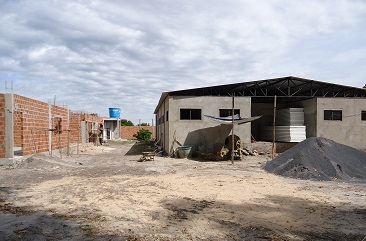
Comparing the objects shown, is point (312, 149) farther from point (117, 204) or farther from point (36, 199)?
point (36, 199)

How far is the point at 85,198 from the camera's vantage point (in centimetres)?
732

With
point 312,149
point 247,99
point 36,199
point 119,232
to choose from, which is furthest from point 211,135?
point 119,232

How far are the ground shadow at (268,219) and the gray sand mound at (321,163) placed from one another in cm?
400

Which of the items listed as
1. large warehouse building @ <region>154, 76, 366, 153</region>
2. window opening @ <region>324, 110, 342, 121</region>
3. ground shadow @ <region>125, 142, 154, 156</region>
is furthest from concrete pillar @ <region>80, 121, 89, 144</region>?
window opening @ <region>324, 110, 342, 121</region>

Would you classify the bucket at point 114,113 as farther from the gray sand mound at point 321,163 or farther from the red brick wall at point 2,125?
the gray sand mound at point 321,163

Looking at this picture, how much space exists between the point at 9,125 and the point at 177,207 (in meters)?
9.24

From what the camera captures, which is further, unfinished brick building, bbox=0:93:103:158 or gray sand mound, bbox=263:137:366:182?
unfinished brick building, bbox=0:93:103:158

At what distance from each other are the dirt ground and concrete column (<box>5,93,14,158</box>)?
166cm

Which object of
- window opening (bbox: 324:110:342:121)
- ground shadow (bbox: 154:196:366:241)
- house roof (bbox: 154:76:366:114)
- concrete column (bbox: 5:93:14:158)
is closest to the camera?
ground shadow (bbox: 154:196:366:241)

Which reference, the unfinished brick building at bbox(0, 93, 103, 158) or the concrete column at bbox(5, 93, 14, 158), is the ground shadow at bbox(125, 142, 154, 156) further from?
the concrete column at bbox(5, 93, 14, 158)

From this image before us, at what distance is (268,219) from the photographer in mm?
5691

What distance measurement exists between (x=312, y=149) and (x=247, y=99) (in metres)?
6.83

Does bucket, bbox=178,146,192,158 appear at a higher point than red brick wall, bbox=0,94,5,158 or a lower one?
lower

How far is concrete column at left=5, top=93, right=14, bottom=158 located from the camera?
481 inches
